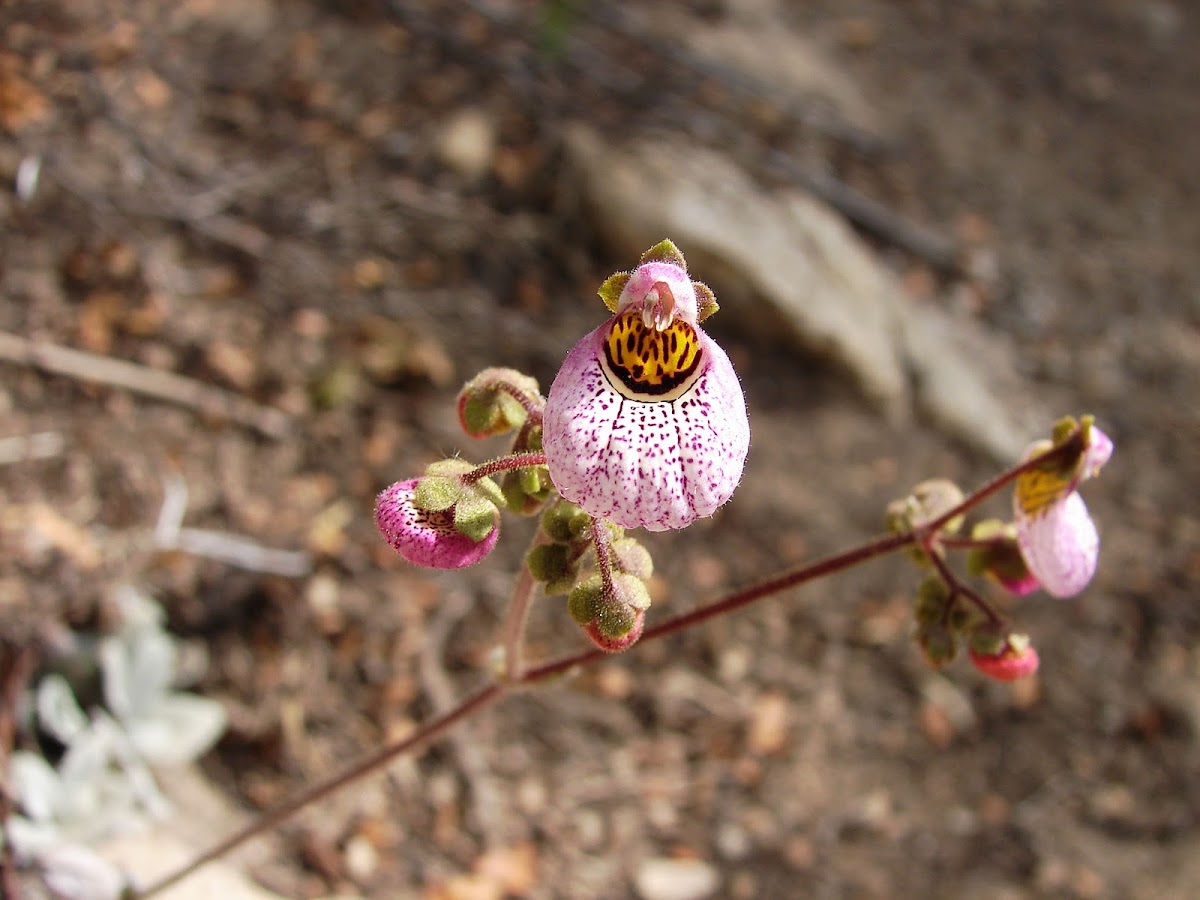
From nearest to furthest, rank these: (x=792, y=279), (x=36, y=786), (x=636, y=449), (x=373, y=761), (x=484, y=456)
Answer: (x=636, y=449) → (x=373, y=761) → (x=36, y=786) → (x=484, y=456) → (x=792, y=279)

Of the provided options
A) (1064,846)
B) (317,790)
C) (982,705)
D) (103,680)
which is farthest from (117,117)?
(1064,846)

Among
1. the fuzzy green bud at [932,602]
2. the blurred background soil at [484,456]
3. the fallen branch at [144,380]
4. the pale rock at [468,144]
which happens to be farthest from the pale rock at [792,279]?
the fuzzy green bud at [932,602]

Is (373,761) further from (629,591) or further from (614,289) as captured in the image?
(614,289)

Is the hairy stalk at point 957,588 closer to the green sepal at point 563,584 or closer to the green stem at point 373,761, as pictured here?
the green sepal at point 563,584

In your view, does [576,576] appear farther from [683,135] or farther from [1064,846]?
[683,135]

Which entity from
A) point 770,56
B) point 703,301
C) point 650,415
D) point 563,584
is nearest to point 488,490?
point 563,584
